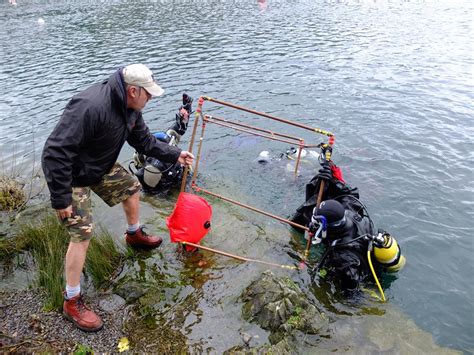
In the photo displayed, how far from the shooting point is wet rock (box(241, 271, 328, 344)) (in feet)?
15.0

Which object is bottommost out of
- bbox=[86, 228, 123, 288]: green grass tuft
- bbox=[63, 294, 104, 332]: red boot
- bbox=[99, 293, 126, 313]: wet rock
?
bbox=[99, 293, 126, 313]: wet rock

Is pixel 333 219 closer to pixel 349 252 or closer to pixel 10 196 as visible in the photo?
pixel 349 252

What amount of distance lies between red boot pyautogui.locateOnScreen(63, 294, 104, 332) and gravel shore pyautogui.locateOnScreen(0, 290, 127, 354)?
0.08 m

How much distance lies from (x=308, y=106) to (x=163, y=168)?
273 inches

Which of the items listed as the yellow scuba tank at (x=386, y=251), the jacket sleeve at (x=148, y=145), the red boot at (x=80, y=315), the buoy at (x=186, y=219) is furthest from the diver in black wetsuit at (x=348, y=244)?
the red boot at (x=80, y=315)

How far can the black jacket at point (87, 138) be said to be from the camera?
3672 millimetres

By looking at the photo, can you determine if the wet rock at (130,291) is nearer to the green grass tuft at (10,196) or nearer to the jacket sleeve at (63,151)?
the jacket sleeve at (63,151)

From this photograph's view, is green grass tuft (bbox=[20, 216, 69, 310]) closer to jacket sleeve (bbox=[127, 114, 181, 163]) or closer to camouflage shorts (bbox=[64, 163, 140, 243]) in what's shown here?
camouflage shorts (bbox=[64, 163, 140, 243])

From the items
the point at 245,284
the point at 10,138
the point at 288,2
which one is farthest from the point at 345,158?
the point at 288,2

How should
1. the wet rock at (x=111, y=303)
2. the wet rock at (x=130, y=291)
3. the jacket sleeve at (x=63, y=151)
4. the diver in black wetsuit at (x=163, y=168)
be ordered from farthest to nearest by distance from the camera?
the diver in black wetsuit at (x=163, y=168), the wet rock at (x=130, y=291), the wet rock at (x=111, y=303), the jacket sleeve at (x=63, y=151)

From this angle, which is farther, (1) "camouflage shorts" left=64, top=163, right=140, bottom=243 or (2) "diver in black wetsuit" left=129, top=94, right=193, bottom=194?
(2) "diver in black wetsuit" left=129, top=94, right=193, bottom=194

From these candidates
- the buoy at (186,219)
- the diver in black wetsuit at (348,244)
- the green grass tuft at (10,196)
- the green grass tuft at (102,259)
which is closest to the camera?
the green grass tuft at (102,259)

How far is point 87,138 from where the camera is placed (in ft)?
12.9

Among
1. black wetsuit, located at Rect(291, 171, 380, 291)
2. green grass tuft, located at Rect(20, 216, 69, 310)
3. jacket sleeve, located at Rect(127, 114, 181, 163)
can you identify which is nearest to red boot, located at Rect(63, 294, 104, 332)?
green grass tuft, located at Rect(20, 216, 69, 310)
